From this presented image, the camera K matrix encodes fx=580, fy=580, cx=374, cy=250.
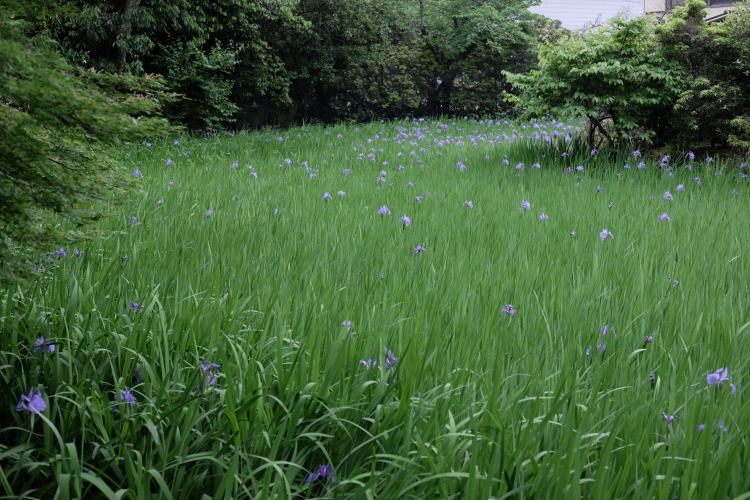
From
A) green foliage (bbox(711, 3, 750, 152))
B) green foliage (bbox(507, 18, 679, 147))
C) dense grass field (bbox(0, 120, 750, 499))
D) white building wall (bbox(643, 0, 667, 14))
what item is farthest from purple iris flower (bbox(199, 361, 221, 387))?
white building wall (bbox(643, 0, 667, 14))

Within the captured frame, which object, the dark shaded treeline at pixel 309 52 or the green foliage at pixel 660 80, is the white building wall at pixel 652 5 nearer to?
the dark shaded treeline at pixel 309 52

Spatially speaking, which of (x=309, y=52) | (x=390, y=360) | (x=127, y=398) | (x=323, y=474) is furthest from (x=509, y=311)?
(x=309, y=52)

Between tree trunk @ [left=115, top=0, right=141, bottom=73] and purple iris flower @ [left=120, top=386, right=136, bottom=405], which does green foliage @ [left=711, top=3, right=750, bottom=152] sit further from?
tree trunk @ [left=115, top=0, right=141, bottom=73]

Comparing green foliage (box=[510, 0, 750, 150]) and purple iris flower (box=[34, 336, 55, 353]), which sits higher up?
green foliage (box=[510, 0, 750, 150])

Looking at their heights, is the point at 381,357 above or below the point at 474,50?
below

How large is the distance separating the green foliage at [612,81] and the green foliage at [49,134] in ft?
18.2

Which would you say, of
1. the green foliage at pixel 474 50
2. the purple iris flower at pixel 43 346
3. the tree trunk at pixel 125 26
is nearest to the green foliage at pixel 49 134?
the purple iris flower at pixel 43 346

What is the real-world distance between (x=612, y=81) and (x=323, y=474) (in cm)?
602

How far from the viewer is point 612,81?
6191 millimetres

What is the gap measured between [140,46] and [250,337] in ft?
28.6

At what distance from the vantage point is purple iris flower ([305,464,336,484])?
4.24 feet

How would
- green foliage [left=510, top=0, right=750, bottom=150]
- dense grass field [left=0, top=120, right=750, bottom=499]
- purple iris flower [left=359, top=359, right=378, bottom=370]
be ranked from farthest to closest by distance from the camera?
1. green foliage [left=510, top=0, right=750, bottom=150]
2. purple iris flower [left=359, top=359, right=378, bottom=370]
3. dense grass field [left=0, top=120, right=750, bottom=499]

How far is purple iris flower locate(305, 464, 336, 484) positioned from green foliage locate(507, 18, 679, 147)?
5762 millimetres

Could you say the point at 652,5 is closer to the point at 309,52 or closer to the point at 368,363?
the point at 309,52
